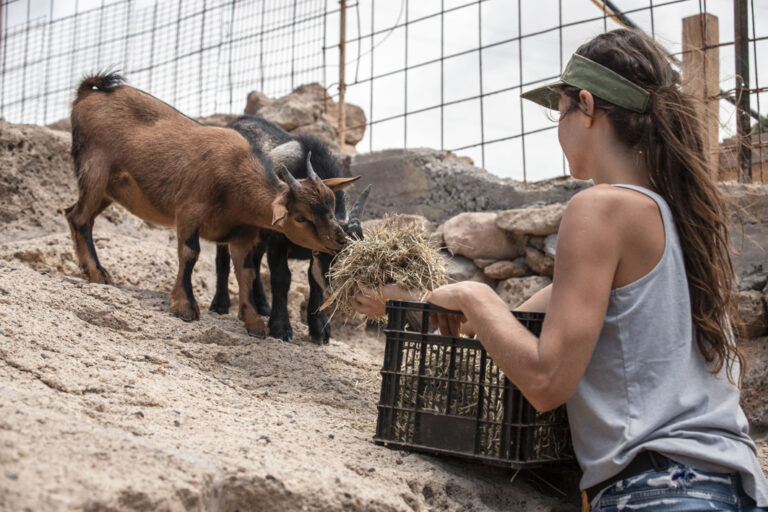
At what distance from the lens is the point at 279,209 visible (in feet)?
15.3

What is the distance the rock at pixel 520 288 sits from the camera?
571 centimetres

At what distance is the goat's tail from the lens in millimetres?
5613

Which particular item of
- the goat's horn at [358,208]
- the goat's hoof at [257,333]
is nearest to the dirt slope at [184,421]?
the goat's hoof at [257,333]

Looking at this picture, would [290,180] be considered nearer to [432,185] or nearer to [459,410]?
[432,185]

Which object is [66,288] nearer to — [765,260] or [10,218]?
[10,218]

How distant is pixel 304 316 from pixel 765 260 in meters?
3.67

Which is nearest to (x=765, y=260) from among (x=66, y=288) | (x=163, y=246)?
(x=66, y=288)

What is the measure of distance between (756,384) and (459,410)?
259 centimetres

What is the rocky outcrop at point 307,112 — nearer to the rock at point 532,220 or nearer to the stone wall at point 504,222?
the stone wall at point 504,222

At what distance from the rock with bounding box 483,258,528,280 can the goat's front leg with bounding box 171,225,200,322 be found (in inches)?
89.5

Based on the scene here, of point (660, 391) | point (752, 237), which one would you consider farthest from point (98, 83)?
point (660, 391)

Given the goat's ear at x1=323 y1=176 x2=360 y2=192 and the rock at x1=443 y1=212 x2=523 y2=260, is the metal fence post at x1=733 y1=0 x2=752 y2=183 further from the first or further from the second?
the goat's ear at x1=323 y1=176 x2=360 y2=192

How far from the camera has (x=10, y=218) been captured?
21.4 feet

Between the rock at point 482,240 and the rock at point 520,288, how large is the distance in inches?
9.5
